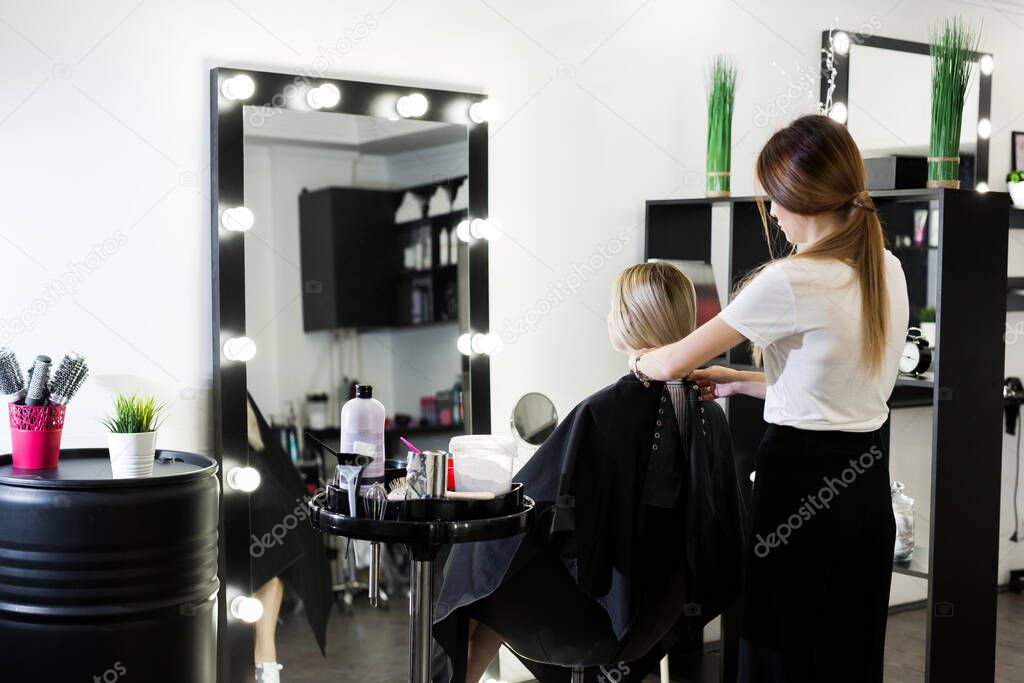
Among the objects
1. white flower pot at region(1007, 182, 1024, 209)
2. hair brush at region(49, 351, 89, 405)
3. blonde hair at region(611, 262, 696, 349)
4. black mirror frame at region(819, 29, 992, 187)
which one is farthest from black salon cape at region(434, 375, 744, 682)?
white flower pot at region(1007, 182, 1024, 209)

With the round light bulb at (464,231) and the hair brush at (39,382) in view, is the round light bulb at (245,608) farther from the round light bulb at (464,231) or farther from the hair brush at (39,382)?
the round light bulb at (464,231)

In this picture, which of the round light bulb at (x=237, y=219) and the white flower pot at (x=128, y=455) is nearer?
the white flower pot at (x=128, y=455)

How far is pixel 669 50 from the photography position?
3.04 meters

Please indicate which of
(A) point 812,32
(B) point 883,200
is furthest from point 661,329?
(A) point 812,32

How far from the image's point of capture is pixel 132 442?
6.71ft

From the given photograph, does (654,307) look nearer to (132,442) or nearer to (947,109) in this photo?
(947,109)

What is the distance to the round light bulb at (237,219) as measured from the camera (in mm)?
2371

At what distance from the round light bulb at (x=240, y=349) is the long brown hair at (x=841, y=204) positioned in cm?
123

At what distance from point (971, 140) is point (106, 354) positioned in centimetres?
279

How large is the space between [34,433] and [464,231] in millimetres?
1129

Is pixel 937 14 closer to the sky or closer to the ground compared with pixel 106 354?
closer to the sky

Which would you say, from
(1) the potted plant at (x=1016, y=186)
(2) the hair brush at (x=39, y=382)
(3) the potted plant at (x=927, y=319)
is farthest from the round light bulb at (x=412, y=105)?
(1) the potted plant at (x=1016, y=186)

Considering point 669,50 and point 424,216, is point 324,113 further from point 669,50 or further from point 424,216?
point 669,50

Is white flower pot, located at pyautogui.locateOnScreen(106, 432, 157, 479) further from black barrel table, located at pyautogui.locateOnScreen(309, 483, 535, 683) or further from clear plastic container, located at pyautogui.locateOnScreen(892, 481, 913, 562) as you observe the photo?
clear plastic container, located at pyautogui.locateOnScreen(892, 481, 913, 562)
